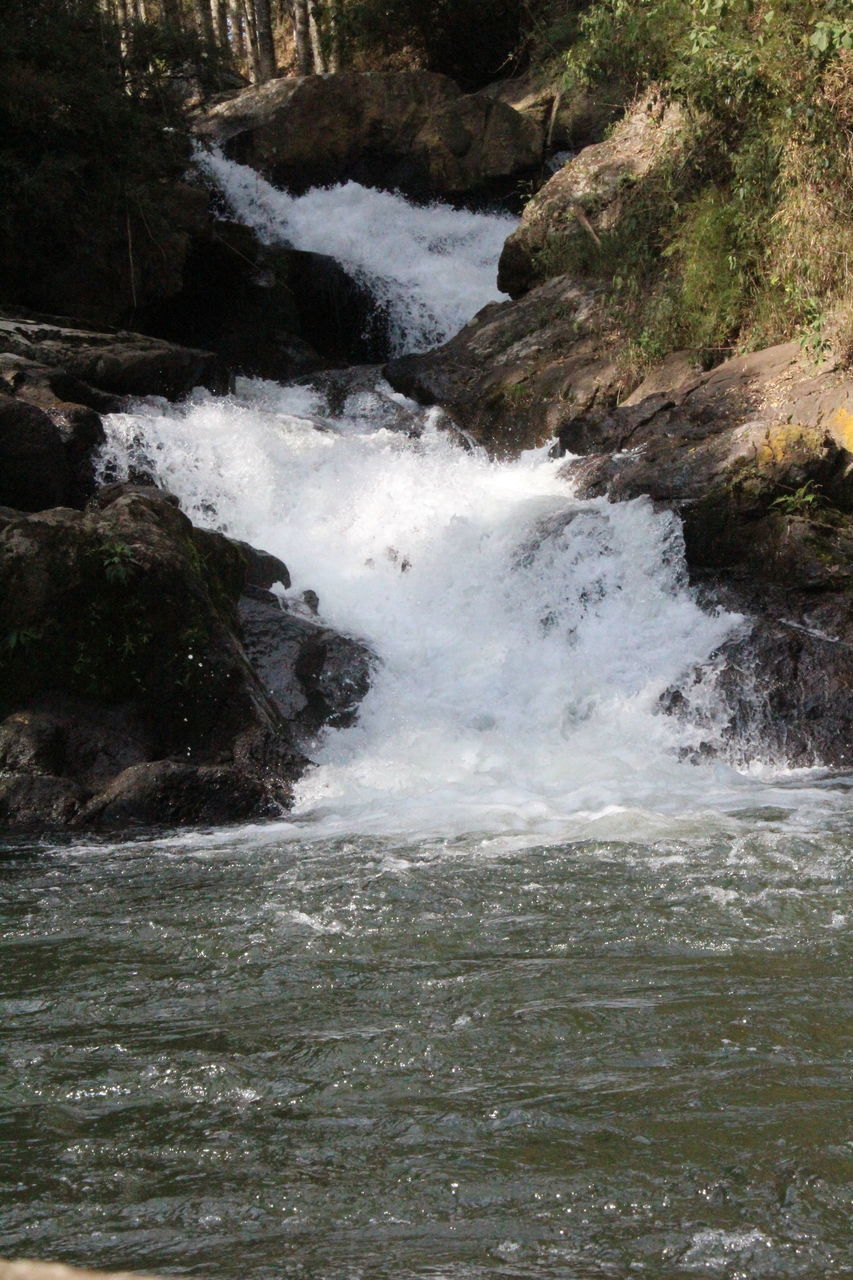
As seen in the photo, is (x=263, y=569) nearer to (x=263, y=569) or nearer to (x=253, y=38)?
(x=263, y=569)

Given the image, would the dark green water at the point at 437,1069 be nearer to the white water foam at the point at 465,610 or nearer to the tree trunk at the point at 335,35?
the white water foam at the point at 465,610

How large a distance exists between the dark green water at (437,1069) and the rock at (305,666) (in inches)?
123

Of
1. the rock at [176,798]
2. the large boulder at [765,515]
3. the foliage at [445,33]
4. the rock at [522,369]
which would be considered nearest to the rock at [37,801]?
the rock at [176,798]

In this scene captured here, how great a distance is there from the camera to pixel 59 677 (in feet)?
26.0

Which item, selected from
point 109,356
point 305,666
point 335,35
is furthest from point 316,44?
point 305,666

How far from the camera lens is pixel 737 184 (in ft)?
40.6

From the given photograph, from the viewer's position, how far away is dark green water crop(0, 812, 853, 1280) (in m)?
2.66

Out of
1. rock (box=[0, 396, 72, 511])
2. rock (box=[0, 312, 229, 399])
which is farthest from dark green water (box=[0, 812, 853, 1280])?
rock (box=[0, 312, 229, 399])

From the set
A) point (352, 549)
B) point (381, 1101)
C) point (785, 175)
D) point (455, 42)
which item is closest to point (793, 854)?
point (381, 1101)

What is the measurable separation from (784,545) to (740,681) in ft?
4.74

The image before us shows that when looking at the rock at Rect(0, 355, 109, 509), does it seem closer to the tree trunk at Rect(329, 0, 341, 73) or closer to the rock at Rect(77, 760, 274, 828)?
the rock at Rect(77, 760, 274, 828)

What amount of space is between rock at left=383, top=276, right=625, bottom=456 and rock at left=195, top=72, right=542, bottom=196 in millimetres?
4582

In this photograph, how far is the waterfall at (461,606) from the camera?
791 cm

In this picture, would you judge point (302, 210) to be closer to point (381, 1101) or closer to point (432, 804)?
point (432, 804)
